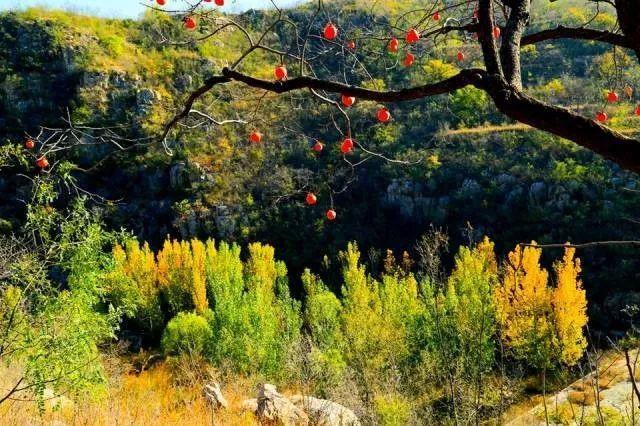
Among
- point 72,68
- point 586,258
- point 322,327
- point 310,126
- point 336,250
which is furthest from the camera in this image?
point 72,68

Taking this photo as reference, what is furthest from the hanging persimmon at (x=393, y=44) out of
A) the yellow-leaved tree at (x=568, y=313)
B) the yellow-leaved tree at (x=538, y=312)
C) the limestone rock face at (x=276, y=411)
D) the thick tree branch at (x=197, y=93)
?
the yellow-leaved tree at (x=568, y=313)

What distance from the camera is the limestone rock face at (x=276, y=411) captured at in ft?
21.0

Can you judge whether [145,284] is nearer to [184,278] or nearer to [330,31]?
[184,278]

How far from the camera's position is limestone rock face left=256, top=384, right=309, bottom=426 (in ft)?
21.0

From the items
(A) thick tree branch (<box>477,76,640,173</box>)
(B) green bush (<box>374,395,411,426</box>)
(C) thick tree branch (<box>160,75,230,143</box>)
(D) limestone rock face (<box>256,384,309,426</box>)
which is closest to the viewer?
(A) thick tree branch (<box>477,76,640,173</box>)

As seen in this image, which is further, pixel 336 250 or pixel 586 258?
pixel 336 250

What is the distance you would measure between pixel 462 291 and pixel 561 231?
34.8ft

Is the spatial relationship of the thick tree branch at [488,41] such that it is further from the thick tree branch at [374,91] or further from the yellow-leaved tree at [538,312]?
the yellow-leaved tree at [538,312]

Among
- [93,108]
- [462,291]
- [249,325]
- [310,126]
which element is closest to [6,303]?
[249,325]

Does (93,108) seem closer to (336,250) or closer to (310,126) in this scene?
(310,126)

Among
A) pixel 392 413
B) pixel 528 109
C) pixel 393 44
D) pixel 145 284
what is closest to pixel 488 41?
pixel 528 109

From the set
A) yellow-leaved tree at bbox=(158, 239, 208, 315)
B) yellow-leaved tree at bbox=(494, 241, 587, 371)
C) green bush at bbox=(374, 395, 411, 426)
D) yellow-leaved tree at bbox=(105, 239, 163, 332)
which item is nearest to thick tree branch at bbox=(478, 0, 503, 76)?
green bush at bbox=(374, 395, 411, 426)

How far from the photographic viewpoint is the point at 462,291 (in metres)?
18.7

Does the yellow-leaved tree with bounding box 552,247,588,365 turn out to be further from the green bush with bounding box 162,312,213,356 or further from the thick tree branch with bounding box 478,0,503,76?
the thick tree branch with bounding box 478,0,503,76
